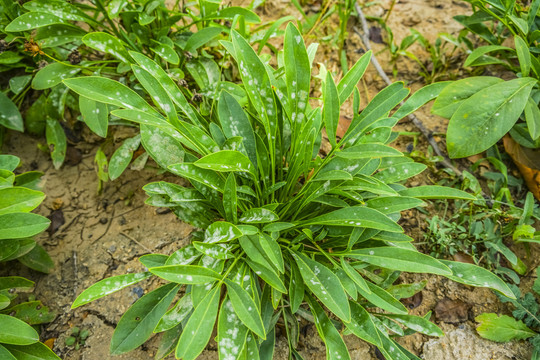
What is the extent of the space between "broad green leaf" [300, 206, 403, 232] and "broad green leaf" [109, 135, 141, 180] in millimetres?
918

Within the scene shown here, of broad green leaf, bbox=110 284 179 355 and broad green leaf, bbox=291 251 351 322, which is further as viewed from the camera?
broad green leaf, bbox=110 284 179 355

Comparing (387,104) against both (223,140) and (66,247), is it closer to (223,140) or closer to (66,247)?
(223,140)

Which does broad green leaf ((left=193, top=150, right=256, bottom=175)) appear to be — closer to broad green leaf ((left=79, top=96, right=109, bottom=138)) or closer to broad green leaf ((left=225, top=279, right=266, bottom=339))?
broad green leaf ((left=225, top=279, right=266, bottom=339))

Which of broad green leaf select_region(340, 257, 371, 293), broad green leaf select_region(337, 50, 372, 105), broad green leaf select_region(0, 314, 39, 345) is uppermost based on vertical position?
broad green leaf select_region(337, 50, 372, 105)

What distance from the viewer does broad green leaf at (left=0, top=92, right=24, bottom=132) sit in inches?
71.7

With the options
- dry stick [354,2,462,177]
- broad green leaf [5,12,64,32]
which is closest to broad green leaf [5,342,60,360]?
broad green leaf [5,12,64,32]

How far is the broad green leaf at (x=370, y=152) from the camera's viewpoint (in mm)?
1181

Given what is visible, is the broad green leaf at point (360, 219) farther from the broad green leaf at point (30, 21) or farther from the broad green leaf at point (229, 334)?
the broad green leaf at point (30, 21)

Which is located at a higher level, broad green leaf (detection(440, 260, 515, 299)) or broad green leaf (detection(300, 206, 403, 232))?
broad green leaf (detection(300, 206, 403, 232))

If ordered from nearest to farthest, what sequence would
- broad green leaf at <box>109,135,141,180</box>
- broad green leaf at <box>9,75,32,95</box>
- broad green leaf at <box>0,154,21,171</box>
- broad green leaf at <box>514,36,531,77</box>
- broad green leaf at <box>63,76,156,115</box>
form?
broad green leaf at <box>63,76,156,115</box> < broad green leaf at <box>0,154,21,171</box> < broad green leaf at <box>514,36,531,77</box> < broad green leaf at <box>109,135,141,180</box> < broad green leaf at <box>9,75,32,95</box>

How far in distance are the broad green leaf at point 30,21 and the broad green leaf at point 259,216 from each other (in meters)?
1.21

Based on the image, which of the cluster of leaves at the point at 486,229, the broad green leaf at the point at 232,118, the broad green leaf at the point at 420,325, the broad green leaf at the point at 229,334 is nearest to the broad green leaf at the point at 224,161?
the broad green leaf at the point at 232,118

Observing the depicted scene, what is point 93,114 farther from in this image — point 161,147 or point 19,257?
point 19,257

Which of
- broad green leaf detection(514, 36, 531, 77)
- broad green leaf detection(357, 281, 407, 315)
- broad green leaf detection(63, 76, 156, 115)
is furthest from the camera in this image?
broad green leaf detection(514, 36, 531, 77)
